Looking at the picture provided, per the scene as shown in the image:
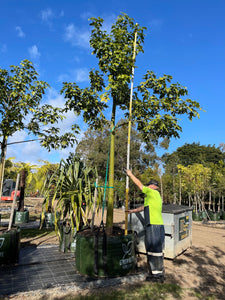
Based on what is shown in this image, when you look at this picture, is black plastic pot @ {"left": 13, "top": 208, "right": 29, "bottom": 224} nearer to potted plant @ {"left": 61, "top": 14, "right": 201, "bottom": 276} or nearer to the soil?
the soil

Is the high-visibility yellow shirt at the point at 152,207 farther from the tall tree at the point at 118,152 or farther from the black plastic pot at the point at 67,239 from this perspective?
the tall tree at the point at 118,152

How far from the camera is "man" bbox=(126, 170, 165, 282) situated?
4345 millimetres

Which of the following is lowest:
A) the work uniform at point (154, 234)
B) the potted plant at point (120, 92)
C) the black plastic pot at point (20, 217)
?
the black plastic pot at point (20, 217)

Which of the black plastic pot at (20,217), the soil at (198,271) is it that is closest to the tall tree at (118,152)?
the black plastic pot at (20,217)

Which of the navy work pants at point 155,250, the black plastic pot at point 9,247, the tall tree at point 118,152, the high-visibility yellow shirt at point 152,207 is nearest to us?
the navy work pants at point 155,250

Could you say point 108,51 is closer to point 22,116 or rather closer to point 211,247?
point 22,116

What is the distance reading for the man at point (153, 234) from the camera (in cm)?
434

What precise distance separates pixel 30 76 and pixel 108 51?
2.73 m

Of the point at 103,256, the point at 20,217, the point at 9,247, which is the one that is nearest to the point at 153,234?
the point at 103,256

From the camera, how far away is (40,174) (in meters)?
39.9

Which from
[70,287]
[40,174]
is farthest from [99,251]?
[40,174]

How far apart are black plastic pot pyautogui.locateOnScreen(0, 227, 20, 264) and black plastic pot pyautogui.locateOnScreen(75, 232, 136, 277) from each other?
1.82 meters

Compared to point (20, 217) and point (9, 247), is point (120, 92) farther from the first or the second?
point (20, 217)

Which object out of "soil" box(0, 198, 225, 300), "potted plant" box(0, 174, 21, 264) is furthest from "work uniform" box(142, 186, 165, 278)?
"potted plant" box(0, 174, 21, 264)
